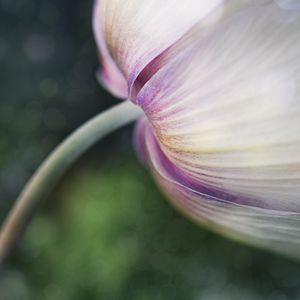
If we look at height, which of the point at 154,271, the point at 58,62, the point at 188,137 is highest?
the point at 188,137

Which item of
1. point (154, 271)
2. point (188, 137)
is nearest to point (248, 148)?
point (188, 137)

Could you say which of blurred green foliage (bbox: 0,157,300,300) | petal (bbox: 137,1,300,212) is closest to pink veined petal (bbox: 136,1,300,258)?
petal (bbox: 137,1,300,212)

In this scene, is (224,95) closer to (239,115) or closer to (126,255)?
(239,115)

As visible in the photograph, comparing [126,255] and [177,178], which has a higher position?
[177,178]

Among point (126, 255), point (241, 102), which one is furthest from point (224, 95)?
point (126, 255)

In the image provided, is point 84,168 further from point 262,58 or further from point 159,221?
point 262,58

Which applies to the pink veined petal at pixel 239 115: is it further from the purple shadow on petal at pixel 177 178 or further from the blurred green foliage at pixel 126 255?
the blurred green foliage at pixel 126 255

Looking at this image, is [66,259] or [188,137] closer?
[188,137]

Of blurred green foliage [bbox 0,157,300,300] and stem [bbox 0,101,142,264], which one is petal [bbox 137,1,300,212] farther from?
blurred green foliage [bbox 0,157,300,300]
